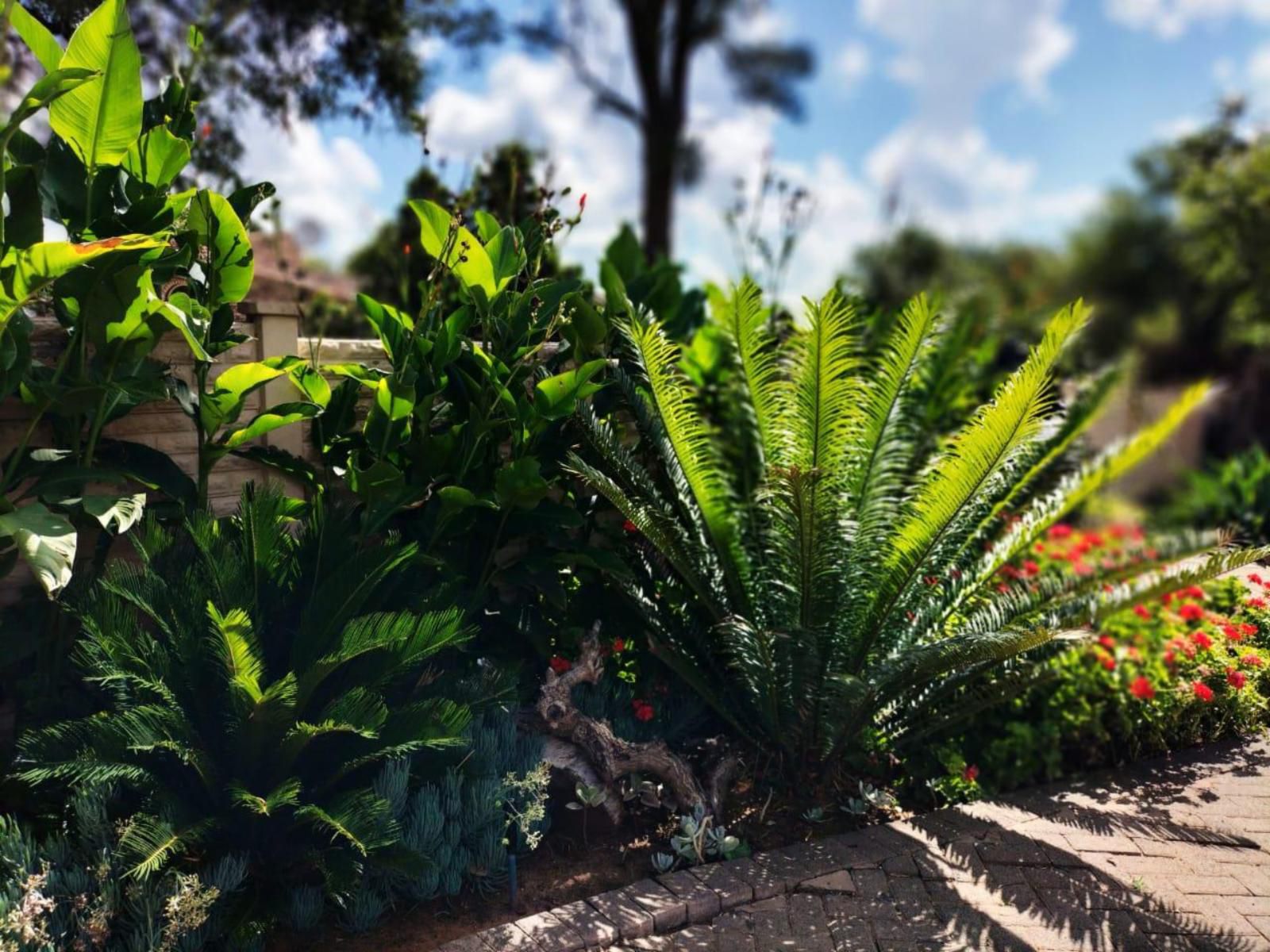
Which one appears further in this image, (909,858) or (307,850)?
(909,858)

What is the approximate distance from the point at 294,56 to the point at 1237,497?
27.0 ft

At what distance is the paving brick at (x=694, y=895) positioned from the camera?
11.0 feet

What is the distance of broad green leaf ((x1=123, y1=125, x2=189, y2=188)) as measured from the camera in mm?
3658

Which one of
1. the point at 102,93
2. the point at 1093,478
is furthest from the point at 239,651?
the point at 1093,478

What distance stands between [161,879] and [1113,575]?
3498mm

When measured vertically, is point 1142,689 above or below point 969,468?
below

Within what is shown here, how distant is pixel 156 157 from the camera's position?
369 cm

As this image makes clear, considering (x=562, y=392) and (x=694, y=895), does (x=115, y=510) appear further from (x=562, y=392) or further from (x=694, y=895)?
(x=694, y=895)

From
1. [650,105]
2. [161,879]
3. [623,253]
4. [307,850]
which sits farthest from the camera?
[650,105]

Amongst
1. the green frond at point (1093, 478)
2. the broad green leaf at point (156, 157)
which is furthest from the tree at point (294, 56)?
the green frond at point (1093, 478)

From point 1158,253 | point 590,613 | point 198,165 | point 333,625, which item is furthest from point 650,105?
point 1158,253

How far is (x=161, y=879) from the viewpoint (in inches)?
117

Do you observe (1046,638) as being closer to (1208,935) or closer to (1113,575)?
(1113,575)

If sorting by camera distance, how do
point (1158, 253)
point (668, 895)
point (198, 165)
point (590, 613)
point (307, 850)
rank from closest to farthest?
1. point (307, 850)
2. point (668, 895)
3. point (590, 613)
4. point (198, 165)
5. point (1158, 253)
